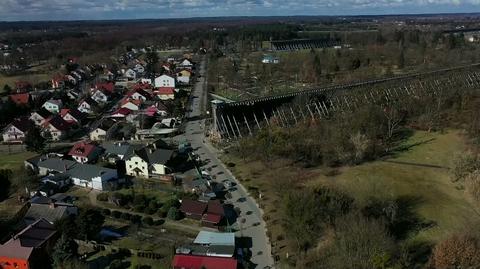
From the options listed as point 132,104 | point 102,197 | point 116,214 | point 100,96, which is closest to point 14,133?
point 132,104

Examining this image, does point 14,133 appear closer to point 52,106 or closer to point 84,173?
point 52,106

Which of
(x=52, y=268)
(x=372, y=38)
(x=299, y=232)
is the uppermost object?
(x=372, y=38)

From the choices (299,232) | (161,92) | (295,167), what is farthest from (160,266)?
(161,92)

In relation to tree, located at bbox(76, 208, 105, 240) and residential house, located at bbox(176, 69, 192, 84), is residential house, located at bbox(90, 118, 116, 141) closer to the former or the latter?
tree, located at bbox(76, 208, 105, 240)

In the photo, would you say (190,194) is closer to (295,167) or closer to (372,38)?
(295,167)

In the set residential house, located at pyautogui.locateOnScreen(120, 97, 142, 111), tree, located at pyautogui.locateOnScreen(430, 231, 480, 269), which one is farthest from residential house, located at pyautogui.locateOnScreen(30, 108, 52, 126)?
tree, located at pyautogui.locateOnScreen(430, 231, 480, 269)

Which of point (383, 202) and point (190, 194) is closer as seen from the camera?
point (383, 202)
